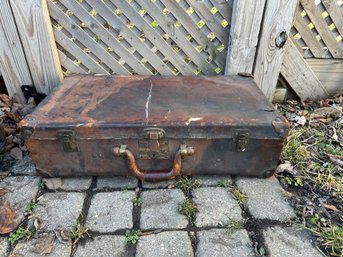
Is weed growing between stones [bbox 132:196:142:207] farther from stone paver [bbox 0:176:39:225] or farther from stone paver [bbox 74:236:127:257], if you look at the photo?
stone paver [bbox 0:176:39:225]

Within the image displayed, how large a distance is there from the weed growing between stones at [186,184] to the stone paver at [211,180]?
1.3 inches

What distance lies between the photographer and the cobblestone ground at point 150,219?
1.33 meters

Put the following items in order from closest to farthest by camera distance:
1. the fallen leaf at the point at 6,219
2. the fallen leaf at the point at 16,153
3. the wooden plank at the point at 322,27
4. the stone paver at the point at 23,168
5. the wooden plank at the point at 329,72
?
the fallen leaf at the point at 6,219 < the stone paver at the point at 23,168 < the fallen leaf at the point at 16,153 < the wooden plank at the point at 322,27 < the wooden plank at the point at 329,72

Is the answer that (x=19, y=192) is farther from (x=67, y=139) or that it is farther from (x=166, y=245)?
(x=166, y=245)

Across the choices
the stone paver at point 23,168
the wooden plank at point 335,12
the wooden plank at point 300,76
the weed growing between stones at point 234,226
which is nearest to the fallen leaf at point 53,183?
the stone paver at point 23,168

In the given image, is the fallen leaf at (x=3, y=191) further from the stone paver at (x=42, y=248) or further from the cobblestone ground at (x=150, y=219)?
the stone paver at (x=42, y=248)

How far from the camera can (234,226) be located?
1435mm

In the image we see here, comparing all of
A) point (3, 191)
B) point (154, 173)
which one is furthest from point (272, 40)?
point (3, 191)

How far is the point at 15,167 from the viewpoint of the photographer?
181cm

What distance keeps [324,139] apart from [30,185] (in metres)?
2.02

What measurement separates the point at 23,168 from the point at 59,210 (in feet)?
1.57

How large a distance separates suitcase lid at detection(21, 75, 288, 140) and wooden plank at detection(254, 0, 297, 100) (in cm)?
28

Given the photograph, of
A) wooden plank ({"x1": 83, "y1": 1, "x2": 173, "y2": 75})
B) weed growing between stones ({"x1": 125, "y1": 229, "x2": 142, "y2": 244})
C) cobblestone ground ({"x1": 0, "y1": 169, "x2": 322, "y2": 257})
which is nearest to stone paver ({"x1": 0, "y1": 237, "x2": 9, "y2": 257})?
cobblestone ground ({"x1": 0, "y1": 169, "x2": 322, "y2": 257})

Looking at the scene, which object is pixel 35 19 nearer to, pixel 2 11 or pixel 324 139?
pixel 2 11
